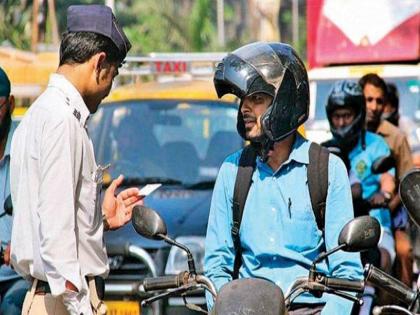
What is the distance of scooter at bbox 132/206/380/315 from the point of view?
15.2ft

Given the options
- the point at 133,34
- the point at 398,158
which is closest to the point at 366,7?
the point at 398,158

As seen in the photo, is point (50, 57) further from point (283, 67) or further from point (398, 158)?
point (283, 67)

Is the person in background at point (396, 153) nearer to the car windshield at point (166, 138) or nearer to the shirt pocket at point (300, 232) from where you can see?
the car windshield at point (166, 138)

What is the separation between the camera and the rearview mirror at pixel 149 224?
531 centimetres

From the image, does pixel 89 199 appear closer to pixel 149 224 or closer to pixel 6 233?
pixel 149 224

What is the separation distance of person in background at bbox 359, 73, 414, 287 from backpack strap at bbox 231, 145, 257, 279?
4183 millimetres

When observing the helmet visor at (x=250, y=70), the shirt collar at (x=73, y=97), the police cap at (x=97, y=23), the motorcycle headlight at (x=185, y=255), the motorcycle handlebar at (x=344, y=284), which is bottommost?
the motorcycle headlight at (x=185, y=255)

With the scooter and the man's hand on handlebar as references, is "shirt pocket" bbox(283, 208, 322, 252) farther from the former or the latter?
the man's hand on handlebar

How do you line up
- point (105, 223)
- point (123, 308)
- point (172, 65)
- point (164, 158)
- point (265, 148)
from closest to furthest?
point (265, 148)
point (105, 223)
point (123, 308)
point (164, 158)
point (172, 65)

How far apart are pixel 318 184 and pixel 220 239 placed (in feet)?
1.51

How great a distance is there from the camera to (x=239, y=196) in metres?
5.74

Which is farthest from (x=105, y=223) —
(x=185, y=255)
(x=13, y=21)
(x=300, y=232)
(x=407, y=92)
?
(x=13, y=21)

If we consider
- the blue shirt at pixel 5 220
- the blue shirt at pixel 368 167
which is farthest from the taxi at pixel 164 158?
the blue shirt at pixel 5 220

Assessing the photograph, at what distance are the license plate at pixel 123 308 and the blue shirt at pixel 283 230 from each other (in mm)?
3759
